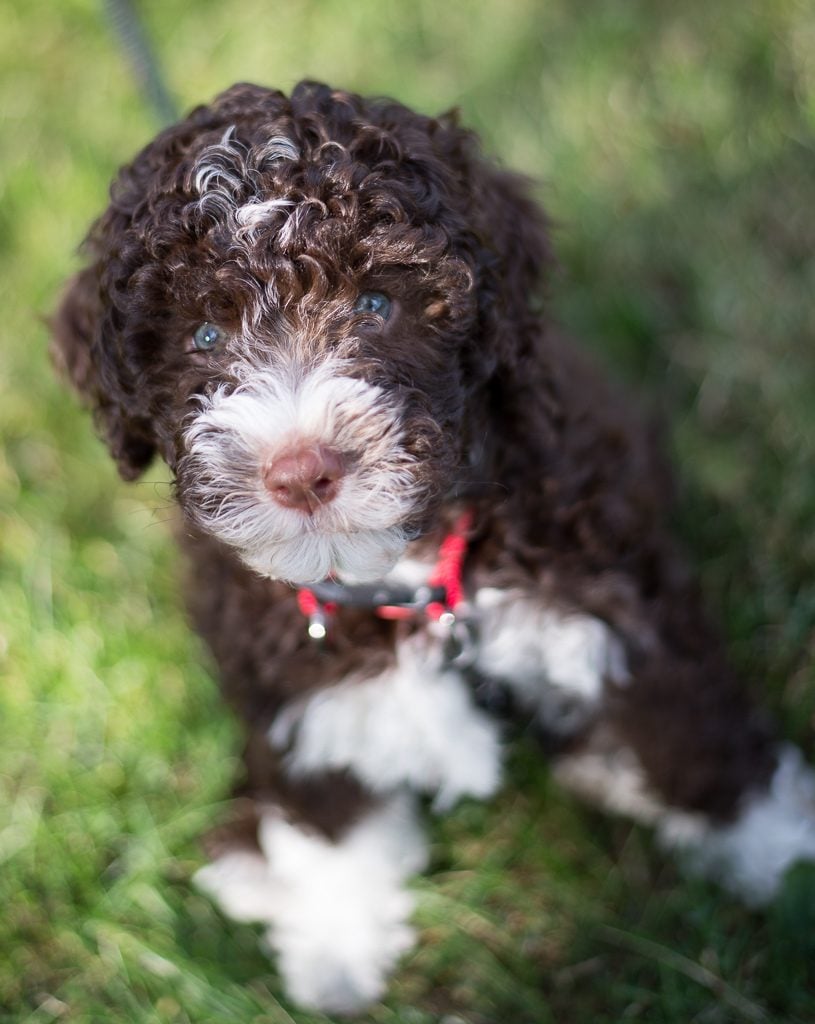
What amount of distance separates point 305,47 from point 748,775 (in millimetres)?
4004

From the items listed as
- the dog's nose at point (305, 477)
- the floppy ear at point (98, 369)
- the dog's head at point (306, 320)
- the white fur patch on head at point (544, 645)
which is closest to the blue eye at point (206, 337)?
the dog's head at point (306, 320)

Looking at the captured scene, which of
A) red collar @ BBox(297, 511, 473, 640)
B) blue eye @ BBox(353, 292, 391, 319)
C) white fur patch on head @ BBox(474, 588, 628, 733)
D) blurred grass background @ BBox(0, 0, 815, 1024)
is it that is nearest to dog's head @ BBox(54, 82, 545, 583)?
blue eye @ BBox(353, 292, 391, 319)

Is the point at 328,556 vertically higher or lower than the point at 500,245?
lower

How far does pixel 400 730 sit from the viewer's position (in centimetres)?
270

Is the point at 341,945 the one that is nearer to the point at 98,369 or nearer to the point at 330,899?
the point at 330,899

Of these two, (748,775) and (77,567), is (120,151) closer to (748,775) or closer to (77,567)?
(77,567)

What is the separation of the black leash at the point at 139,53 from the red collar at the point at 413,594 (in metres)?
1.45

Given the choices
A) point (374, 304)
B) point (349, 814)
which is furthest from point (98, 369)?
point (349, 814)

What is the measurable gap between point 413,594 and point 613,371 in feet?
5.44

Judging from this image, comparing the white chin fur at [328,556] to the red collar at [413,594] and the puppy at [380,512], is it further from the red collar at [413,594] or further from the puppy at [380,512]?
the red collar at [413,594]

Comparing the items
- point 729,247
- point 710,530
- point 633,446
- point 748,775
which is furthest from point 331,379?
point 729,247

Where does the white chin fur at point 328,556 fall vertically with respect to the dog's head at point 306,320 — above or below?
below

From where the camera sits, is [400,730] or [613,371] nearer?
[400,730]

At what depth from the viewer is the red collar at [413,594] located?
2.55 m
